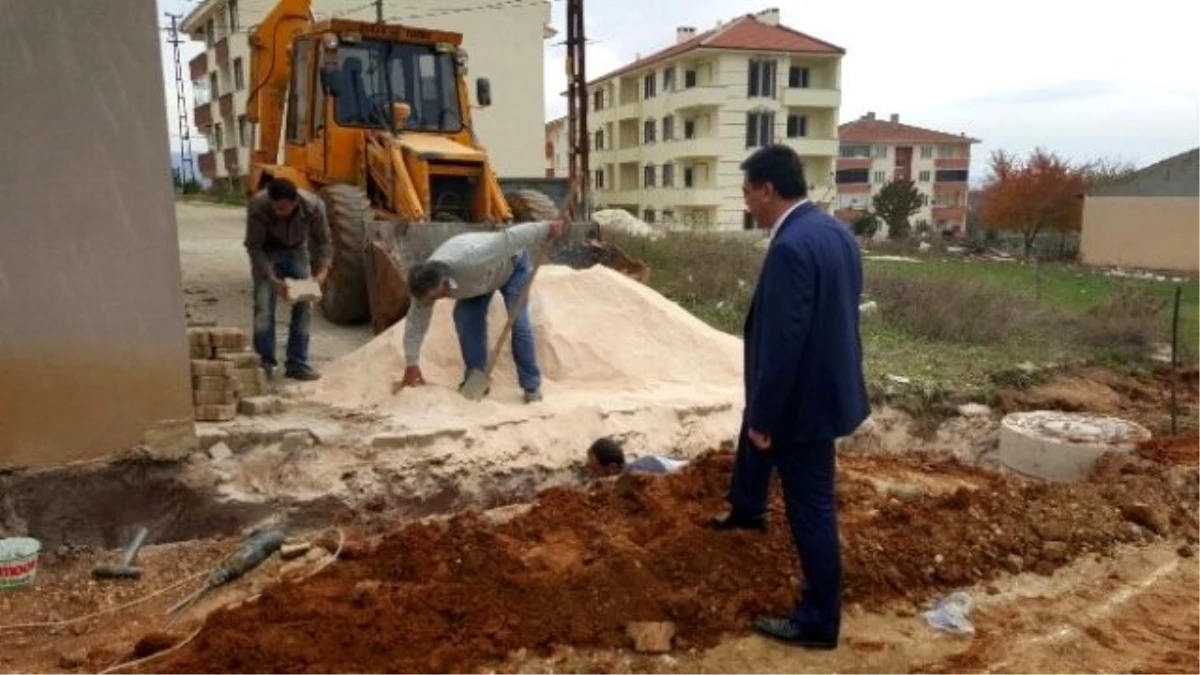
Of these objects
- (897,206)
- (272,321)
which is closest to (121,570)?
(272,321)

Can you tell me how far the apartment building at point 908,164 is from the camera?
175 feet

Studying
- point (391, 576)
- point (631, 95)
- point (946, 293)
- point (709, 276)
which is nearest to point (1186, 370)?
point (946, 293)

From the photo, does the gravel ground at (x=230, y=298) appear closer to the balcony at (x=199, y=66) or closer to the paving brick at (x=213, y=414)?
the paving brick at (x=213, y=414)

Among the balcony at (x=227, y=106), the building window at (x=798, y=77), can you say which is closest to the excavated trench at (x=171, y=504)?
the building window at (x=798, y=77)

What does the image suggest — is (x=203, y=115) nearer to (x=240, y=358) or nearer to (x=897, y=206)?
(x=897, y=206)

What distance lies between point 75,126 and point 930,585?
4572 millimetres

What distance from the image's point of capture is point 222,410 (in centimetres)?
539

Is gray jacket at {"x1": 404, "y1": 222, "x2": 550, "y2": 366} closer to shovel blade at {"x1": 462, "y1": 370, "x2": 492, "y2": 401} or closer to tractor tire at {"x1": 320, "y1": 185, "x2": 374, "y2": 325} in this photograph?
shovel blade at {"x1": 462, "y1": 370, "x2": 492, "y2": 401}

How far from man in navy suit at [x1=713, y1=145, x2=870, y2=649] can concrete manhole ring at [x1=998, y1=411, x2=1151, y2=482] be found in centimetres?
342

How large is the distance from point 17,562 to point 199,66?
41293mm

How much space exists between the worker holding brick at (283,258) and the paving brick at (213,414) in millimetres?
1006

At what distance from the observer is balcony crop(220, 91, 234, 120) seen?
36.3 metres

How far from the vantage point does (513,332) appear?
245 inches

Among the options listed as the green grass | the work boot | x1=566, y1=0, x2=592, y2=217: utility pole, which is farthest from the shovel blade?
x1=566, y1=0, x2=592, y2=217: utility pole
